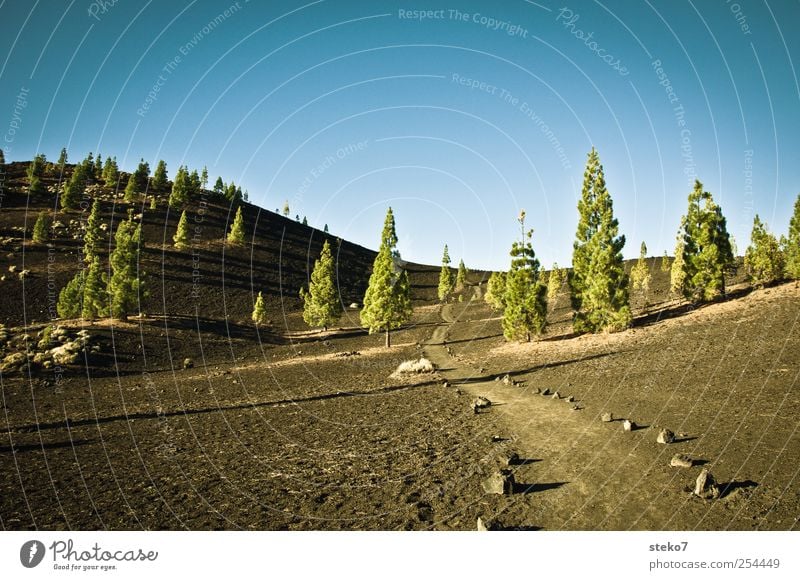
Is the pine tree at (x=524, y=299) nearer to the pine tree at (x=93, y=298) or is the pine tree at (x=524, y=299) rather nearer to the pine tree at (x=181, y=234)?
the pine tree at (x=93, y=298)

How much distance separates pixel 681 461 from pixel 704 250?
40.5m

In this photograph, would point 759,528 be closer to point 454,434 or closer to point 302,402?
point 454,434

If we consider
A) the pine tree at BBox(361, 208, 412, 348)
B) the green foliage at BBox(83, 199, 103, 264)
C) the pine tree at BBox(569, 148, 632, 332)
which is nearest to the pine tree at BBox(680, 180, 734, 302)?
the pine tree at BBox(569, 148, 632, 332)

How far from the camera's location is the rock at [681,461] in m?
10.1

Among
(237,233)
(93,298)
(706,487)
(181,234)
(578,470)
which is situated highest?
(237,233)

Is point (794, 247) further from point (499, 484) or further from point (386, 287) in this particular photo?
point (499, 484)

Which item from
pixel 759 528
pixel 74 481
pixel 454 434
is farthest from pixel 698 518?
pixel 74 481

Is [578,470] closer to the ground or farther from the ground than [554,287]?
closer to the ground

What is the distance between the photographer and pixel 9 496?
10.2 metres

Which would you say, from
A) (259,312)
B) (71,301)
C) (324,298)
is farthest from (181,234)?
(324,298)

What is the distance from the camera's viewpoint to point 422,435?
48.8 ft

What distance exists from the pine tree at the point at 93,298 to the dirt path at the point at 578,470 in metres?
52.5

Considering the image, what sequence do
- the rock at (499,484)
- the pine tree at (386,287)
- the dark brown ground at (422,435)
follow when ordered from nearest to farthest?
the dark brown ground at (422,435) < the rock at (499,484) < the pine tree at (386,287)

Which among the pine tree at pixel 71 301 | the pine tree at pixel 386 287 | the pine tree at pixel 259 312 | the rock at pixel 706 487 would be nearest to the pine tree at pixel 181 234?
the pine tree at pixel 259 312
